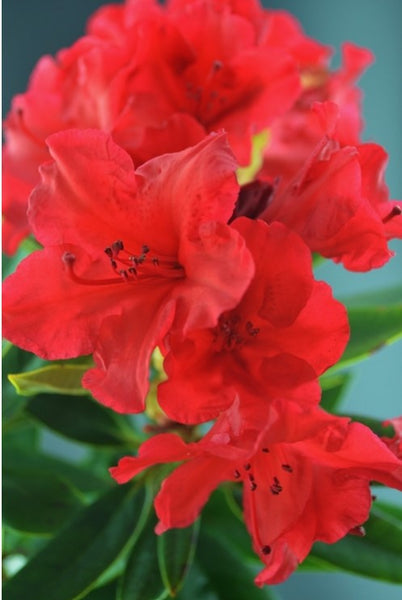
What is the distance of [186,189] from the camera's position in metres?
0.55

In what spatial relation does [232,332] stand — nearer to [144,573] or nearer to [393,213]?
[393,213]

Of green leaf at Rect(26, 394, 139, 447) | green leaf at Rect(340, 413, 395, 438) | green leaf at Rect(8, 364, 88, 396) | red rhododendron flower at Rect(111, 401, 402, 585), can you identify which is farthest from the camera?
green leaf at Rect(26, 394, 139, 447)

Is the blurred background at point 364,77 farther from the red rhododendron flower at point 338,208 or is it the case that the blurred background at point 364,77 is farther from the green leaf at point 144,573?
the red rhododendron flower at point 338,208

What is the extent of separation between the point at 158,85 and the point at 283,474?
373mm

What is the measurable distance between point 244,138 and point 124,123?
111 millimetres

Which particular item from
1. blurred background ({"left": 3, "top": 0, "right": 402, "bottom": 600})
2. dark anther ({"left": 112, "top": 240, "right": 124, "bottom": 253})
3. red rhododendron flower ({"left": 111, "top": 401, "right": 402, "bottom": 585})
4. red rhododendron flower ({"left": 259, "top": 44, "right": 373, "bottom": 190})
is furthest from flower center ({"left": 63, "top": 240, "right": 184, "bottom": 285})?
blurred background ({"left": 3, "top": 0, "right": 402, "bottom": 600})

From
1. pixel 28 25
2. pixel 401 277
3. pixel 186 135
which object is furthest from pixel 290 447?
pixel 28 25

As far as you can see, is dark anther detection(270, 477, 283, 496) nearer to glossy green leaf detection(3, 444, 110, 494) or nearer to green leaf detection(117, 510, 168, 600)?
green leaf detection(117, 510, 168, 600)

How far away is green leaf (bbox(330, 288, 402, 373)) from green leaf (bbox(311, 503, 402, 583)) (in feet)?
0.52

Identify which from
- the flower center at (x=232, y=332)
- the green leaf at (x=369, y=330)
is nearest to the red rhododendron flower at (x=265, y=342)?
the flower center at (x=232, y=332)

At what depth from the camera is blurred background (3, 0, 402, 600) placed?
1.96 m

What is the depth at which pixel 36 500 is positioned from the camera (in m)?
0.86

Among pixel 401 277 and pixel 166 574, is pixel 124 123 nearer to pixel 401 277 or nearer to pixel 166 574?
pixel 166 574

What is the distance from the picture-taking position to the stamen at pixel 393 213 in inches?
23.1
